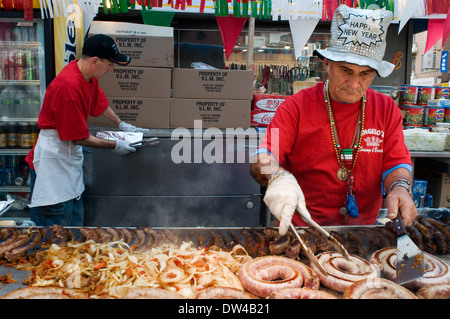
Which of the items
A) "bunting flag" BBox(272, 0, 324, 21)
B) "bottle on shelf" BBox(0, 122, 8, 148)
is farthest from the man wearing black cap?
"bunting flag" BBox(272, 0, 324, 21)

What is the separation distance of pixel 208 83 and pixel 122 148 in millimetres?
1376

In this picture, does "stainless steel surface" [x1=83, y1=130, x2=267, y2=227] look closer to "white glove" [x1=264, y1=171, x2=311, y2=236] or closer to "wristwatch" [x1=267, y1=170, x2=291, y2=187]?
"wristwatch" [x1=267, y1=170, x2=291, y2=187]

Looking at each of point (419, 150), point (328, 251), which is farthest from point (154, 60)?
point (419, 150)

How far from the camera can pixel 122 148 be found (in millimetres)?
4316

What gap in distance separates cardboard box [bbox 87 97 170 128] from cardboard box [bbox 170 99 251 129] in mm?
114

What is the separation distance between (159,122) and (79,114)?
Answer: 1303mm

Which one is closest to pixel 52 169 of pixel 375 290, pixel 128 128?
pixel 128 128

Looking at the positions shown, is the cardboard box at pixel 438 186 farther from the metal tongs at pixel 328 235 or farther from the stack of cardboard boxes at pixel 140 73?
the metal tongs at pixel 328 235

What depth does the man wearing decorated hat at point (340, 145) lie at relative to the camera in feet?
8.06

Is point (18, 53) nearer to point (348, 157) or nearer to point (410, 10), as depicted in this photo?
point (348, 157)

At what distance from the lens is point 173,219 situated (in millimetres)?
4934

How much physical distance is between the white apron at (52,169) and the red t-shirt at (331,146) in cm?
242

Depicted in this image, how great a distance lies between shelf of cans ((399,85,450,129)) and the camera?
19.0 feet
